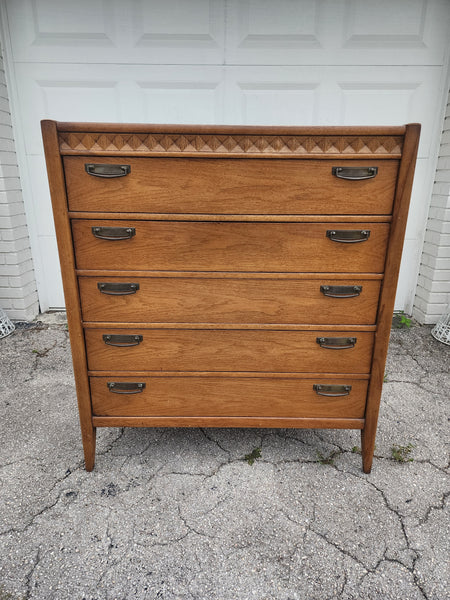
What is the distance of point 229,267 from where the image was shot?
139 cm

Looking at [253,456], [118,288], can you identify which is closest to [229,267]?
[118,288]

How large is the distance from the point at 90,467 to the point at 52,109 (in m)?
2.54

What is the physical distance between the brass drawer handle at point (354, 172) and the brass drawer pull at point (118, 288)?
32.1 inches

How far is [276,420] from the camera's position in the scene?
5.12 ft

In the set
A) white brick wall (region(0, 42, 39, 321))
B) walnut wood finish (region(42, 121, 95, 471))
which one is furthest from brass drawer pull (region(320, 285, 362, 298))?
white brick wall (region(0, 42, 39, 321))

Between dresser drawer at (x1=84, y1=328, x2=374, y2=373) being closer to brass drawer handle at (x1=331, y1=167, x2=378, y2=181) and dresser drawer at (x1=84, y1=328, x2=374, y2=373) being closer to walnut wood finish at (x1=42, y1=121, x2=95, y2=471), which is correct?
walnut wood finish at (x1=42, y1=121, x2=95, y2=471)

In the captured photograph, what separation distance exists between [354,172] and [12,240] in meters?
2.58

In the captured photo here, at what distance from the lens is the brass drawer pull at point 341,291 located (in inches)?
55.0

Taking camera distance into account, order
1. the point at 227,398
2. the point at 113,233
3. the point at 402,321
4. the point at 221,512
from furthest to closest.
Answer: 1. the point at 402,321
2. the point at 227,398
3. the point at 221,512
4. the point at 113,233

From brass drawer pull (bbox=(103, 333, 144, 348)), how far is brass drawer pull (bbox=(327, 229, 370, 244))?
81cm

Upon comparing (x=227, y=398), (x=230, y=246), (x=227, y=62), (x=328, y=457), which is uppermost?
(x=227, y=62)

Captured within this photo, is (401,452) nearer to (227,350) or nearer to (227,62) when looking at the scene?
(227,350)

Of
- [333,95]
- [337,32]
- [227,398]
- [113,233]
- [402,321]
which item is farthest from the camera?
[402,321]

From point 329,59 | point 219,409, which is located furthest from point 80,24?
point 219,409
